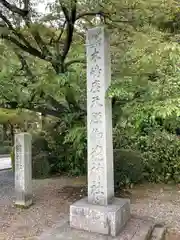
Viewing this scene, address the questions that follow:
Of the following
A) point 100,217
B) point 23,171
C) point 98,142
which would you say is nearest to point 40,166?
point 23,171

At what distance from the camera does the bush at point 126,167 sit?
7160 millimetres

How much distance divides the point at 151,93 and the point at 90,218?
2.06 metres

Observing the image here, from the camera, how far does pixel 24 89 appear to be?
6344 millimetres

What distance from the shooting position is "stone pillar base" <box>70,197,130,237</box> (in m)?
4.03

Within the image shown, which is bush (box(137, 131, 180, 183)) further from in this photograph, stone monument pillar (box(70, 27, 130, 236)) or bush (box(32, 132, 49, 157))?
stone monument pillar (box(70, 27, 130, 236))

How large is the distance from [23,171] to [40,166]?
2.99 metres

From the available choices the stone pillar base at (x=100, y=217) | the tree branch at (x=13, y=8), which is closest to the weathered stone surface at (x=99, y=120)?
the stone pillar base at (x=100, y=217)

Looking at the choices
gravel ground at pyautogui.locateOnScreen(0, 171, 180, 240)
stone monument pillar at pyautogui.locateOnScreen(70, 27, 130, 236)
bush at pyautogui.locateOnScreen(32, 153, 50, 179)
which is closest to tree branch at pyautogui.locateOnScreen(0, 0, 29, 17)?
stone monument pillar at pyautogui.locateOnScreen(70, 27, 130, 236)

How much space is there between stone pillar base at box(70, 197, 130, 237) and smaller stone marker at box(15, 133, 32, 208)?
1881 millimetres

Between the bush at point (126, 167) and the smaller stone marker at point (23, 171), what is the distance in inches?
89.9

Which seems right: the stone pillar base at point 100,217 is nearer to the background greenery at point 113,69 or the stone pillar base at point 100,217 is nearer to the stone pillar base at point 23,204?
the background greenery at point 113,69

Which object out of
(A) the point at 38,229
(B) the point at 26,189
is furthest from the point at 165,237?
(B) the point at 26,189

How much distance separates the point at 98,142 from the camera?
434 cm

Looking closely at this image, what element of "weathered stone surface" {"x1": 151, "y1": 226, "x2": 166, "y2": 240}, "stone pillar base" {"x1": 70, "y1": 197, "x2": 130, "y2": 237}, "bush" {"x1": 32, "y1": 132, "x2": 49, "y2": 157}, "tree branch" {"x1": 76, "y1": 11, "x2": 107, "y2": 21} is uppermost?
"tree branch" {"x1": 76, "y1": 11, "x2": 107, "y2": 21}
